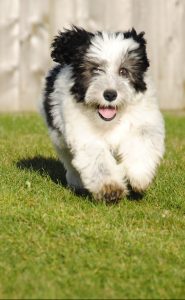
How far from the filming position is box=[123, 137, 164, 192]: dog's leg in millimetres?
5539

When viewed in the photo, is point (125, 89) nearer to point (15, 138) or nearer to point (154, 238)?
point (154, 238)

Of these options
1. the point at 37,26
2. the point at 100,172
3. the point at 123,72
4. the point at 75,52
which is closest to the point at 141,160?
the point at 100,172

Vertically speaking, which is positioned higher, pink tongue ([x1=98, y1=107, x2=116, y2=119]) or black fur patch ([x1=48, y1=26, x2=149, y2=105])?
black fur patch ([x1=48, y1=26, x2=149, y2=105])

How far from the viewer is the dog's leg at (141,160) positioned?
5.54 metres

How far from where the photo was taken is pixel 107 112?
220 inches

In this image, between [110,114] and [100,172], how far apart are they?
42 cm

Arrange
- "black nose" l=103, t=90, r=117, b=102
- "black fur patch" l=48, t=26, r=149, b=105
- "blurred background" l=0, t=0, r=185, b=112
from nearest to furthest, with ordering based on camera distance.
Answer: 1. "black nose" l=103, t=90, r=117, b=102
2. "black fur patch" l=48, t=26, r=149, b=105
3. "blurred background" l=0, t=0, r=185, b=112

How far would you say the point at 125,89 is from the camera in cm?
546

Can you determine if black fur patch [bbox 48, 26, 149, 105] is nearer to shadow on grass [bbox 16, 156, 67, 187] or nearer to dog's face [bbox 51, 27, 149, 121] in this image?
dog's face [bbox 51, 27, 149, 121]

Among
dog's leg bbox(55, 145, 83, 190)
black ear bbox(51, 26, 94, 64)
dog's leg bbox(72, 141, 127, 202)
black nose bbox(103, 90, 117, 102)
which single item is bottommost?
dog's leg bbox(55, 145, 83, 190)

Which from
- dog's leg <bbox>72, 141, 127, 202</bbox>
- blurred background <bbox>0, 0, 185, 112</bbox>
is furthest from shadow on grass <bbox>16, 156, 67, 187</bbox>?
blurred background <bbox>0, 0, 185, 112</bbox>

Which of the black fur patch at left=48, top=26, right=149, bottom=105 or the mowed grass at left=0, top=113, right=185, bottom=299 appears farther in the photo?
the black fur patch at left=48, top=26, right=149, bottom=105

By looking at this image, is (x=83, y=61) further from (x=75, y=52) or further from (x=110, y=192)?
(x=110, y=192)

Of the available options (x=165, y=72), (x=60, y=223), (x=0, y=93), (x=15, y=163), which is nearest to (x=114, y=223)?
(x=60, y=223)
